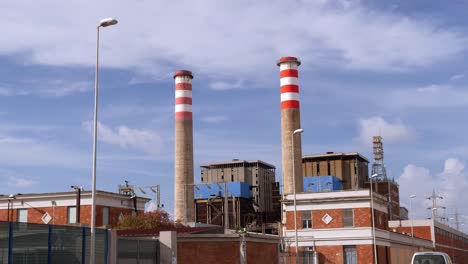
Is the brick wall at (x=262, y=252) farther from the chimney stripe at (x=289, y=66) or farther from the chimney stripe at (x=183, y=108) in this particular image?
the chimney stripe at (x=183, y=108)

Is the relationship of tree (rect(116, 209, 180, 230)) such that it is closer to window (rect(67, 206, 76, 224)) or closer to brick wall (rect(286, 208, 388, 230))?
window (rect(67, 206, 76, 224))

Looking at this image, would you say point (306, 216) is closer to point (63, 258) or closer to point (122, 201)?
point (122, 201)

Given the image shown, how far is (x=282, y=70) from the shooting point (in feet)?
269

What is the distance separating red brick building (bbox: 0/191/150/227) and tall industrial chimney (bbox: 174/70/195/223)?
21.1 m

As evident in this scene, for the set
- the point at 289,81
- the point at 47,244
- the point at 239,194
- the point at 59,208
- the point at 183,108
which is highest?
the point at 289,81

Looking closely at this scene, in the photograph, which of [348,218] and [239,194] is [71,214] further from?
[239,194]

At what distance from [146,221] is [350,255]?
1918cm

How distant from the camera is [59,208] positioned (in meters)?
60.1

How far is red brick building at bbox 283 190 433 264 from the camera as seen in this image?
58.1 metres

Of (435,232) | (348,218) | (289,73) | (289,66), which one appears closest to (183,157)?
(289,73)

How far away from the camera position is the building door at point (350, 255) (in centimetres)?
5862

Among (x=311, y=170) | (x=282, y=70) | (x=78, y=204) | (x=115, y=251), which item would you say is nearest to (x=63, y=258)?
(x=115, y=251)

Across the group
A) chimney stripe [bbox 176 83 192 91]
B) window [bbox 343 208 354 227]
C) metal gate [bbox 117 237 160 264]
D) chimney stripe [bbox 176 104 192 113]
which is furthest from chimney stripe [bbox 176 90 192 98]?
metal gate [bbox 117 237 160 264]

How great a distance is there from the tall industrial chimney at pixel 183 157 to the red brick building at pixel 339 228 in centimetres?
2486
